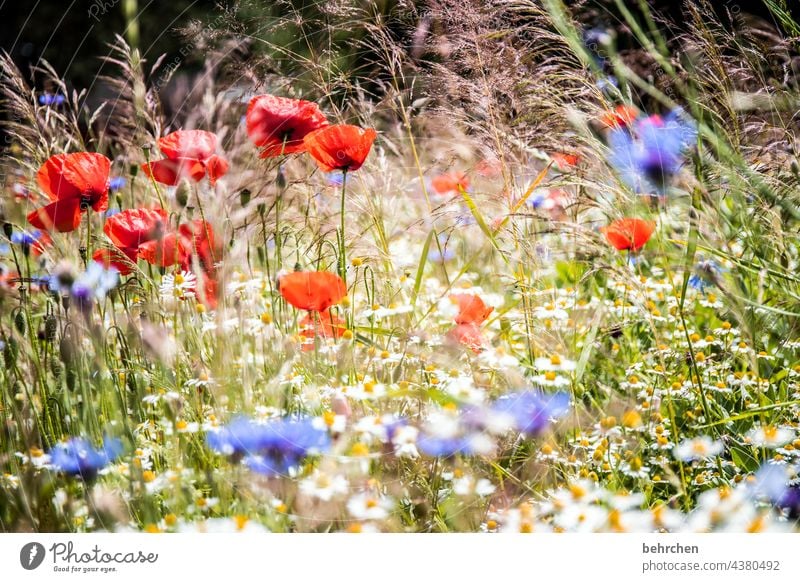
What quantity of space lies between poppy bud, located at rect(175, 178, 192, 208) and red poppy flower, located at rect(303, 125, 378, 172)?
15 cm

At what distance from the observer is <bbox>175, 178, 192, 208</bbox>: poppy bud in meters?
0.90

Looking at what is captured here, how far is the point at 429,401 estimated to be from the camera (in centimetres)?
88

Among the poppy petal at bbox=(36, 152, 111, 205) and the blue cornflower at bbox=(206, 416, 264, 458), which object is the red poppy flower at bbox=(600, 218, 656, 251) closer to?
the blue cornflower at bbox=(206, 416, 264, 458)

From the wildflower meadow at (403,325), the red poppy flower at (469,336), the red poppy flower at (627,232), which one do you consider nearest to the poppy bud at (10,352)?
the wildflower meadow at (403,325)

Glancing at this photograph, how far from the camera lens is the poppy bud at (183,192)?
898 millimetres

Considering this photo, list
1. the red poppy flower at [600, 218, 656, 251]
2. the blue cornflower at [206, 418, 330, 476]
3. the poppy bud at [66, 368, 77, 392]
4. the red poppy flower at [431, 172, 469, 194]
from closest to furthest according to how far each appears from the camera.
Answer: the blue cornflower at [206, 418, 330, 476], the poppy bud at [66, 368, 77, 392], the red poppy flower at [600, 218, 656, 251], the red poppy flower at [431, 172, 469, 194]

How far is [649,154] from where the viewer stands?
1.09 metres

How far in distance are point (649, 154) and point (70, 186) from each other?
2.56ft

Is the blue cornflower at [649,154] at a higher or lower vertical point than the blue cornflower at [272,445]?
higher

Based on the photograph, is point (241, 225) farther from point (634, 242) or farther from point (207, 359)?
point (634, 242)

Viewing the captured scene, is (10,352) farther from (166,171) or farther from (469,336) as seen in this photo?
(469,336)

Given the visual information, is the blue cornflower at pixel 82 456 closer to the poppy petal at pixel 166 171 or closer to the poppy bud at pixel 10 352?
the poppy bud at pixel 10 352

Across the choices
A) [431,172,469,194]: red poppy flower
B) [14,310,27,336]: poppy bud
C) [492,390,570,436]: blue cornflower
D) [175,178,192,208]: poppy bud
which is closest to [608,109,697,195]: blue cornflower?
[431,172,469,194]: red poppy flower

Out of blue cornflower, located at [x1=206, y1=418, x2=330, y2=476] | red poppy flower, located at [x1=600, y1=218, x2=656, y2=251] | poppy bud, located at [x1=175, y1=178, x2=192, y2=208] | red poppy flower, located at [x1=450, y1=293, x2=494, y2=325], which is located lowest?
blue cornflower, located at [x1=206, y1=418, x2=330, y2=476]
